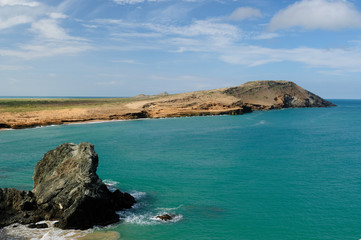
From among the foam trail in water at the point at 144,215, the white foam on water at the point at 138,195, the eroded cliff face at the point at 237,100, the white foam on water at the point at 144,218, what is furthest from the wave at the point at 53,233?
the eroded cliff face at the point at 237,100

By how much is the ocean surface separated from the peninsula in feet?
92.6

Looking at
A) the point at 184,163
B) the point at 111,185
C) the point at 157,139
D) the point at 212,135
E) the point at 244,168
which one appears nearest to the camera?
the point at 111,185

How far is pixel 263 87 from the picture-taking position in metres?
159

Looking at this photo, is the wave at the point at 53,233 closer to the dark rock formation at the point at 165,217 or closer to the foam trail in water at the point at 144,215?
the foam trail in water at the point at 144,215

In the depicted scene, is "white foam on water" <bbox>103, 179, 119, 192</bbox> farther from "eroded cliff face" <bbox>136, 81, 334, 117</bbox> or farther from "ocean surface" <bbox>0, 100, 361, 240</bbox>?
"eroded cliff face" <bbox>136, 81, 334, 117</bbox>

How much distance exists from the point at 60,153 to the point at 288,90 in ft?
524

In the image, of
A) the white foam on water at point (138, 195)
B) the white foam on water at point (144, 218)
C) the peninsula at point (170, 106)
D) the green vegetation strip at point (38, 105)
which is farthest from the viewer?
the green vegetation strip at point (38, 105)

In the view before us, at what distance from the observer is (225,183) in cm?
2834

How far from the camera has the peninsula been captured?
81.4 m

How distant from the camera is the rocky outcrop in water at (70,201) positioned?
19.3 meters

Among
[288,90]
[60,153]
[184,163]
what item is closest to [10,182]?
[60,153]

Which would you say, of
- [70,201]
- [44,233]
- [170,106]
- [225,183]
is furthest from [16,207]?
[170,106]

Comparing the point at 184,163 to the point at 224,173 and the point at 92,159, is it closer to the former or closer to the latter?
the point at 224,173

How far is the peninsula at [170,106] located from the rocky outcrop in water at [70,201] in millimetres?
55198
